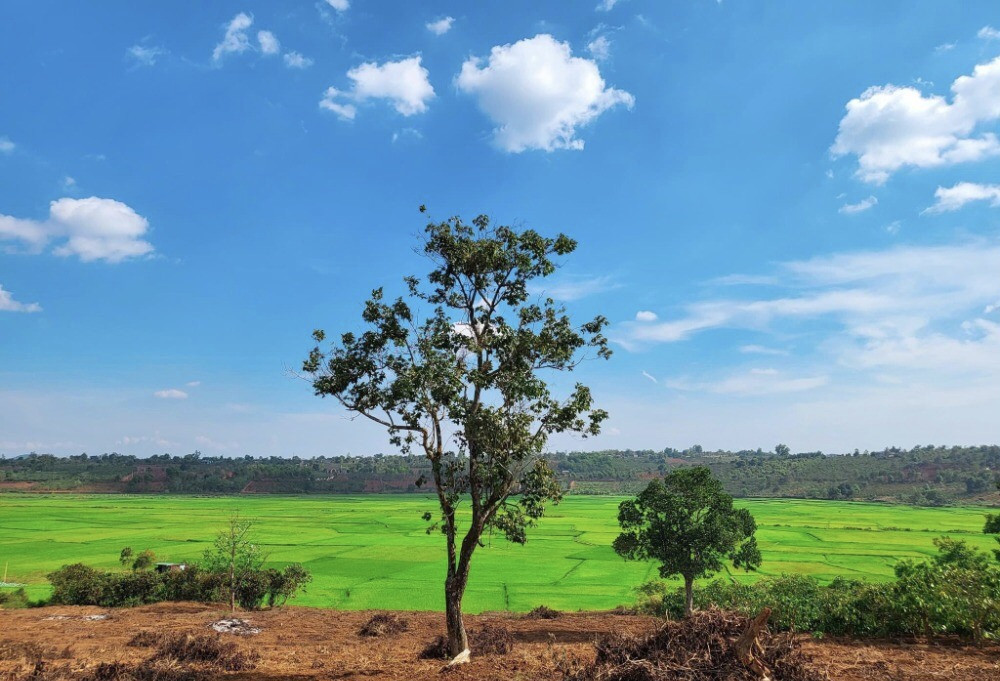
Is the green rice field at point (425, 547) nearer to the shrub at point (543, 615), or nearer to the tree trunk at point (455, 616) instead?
the shrub at point (543, 615)

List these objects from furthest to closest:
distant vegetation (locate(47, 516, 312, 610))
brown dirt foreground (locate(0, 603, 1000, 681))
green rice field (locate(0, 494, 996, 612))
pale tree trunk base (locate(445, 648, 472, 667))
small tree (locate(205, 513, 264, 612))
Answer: green rice field (locate(0, 494, 996, 612)) → distant vegetation (locate(47, 516, 312, 610)) → small tree (locate(205, 513, 264, 612)) → pale tree trunk base (locate(445, 648, 472, 667)) → brown dirt foreground (locate(0, 603, 1000, 681))

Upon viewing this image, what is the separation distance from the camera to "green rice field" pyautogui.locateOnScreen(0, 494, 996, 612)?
48.6 metres

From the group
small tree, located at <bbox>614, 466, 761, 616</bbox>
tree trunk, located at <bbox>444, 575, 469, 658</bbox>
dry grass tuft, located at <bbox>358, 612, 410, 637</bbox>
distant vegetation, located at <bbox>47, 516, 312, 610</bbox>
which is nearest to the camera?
tree trunk, located at <bbox>444, 575, 469, 658</bbox>

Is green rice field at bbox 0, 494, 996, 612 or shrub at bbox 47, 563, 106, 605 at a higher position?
shrub at bbox 47, 563, 106, 605

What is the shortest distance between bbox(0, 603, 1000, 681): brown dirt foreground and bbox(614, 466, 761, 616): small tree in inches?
147

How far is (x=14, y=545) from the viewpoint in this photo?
72.9 meters

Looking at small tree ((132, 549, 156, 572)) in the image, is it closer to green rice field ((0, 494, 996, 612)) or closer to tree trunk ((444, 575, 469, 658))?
green rice field ((0, 494, 996, 612))

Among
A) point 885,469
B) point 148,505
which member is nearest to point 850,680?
point 148,505

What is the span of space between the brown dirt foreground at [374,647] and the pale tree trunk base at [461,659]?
312mm

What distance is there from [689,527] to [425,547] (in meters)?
53.0

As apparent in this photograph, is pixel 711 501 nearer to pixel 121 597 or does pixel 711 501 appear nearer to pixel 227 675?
pixel 227 675

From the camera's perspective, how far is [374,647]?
70.0ft

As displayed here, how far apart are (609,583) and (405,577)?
1897 centimetres

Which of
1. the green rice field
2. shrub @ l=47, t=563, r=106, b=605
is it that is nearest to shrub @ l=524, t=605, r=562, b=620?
the green rice field
